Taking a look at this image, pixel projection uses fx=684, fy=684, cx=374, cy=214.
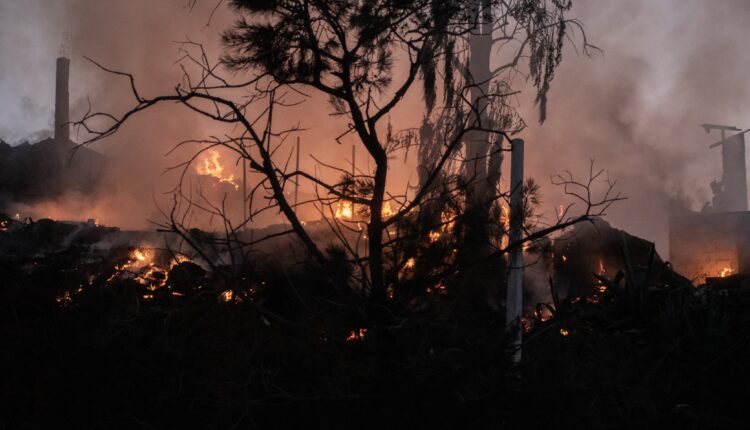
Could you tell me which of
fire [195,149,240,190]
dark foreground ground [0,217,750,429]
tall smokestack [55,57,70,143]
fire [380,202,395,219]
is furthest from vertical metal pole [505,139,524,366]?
fire [195,149,240,190]

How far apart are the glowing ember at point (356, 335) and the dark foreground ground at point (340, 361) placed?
0.5 inches

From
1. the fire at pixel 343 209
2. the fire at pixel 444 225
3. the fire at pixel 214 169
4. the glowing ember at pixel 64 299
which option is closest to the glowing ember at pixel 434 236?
the fire at pixel 444 225

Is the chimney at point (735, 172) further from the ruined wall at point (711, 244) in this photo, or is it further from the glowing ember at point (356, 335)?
the glowing ember at point (356, 335)

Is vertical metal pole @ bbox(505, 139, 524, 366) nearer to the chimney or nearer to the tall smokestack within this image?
the tall smokestack

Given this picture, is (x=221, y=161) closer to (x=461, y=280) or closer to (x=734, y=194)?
(x=734, y=194)

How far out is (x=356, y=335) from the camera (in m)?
4.05

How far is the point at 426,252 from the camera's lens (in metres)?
4.30

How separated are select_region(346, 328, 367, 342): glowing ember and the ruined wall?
1510cm

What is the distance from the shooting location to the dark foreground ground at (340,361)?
371 cm

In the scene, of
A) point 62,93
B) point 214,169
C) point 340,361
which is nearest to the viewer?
point 340,361

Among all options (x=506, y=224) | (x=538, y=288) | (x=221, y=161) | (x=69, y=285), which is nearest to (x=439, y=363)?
(x=506, y=224)

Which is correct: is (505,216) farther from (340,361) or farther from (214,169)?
(214,169)

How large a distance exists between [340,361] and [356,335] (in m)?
0.24

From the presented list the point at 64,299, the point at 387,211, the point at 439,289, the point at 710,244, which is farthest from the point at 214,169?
the point at 439,289
